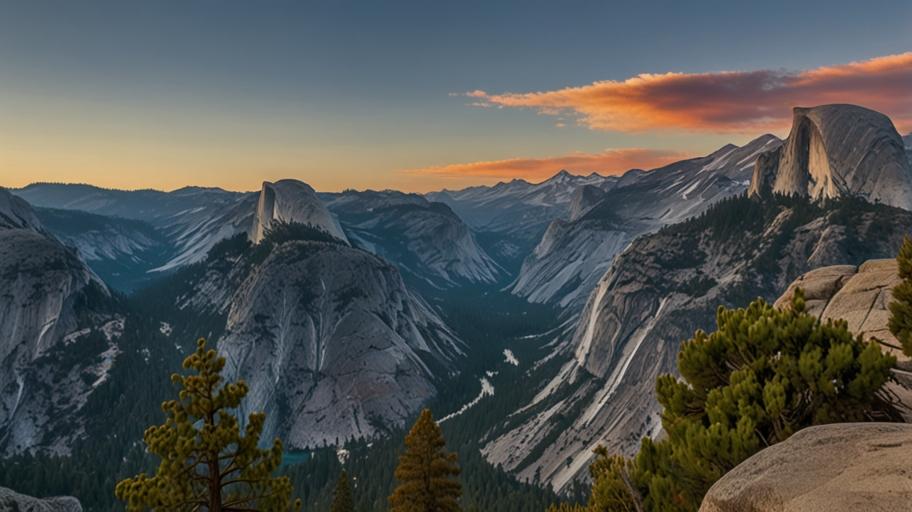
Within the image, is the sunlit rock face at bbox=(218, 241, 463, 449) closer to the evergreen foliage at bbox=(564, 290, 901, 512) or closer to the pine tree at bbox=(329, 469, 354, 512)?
the pine tree at bbox=(329, 469, 354, 512)

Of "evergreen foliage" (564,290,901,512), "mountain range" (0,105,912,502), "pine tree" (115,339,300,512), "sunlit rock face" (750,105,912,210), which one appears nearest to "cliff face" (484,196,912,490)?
→ "mountain range" (0,105,912,502)

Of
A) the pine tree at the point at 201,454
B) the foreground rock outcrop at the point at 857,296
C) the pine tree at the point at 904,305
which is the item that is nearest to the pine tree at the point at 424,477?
the pine tree at the point at 201,454

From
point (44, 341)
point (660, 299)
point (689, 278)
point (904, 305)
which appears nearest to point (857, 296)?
point (904, 305)

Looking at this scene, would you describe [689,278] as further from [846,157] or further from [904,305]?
[904,305]

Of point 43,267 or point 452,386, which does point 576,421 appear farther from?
point 43,267

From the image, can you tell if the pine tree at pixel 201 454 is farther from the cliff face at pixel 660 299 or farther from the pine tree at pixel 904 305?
the cliff face at pixel 660 299

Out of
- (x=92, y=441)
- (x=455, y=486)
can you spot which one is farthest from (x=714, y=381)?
(x=92, y=441)
